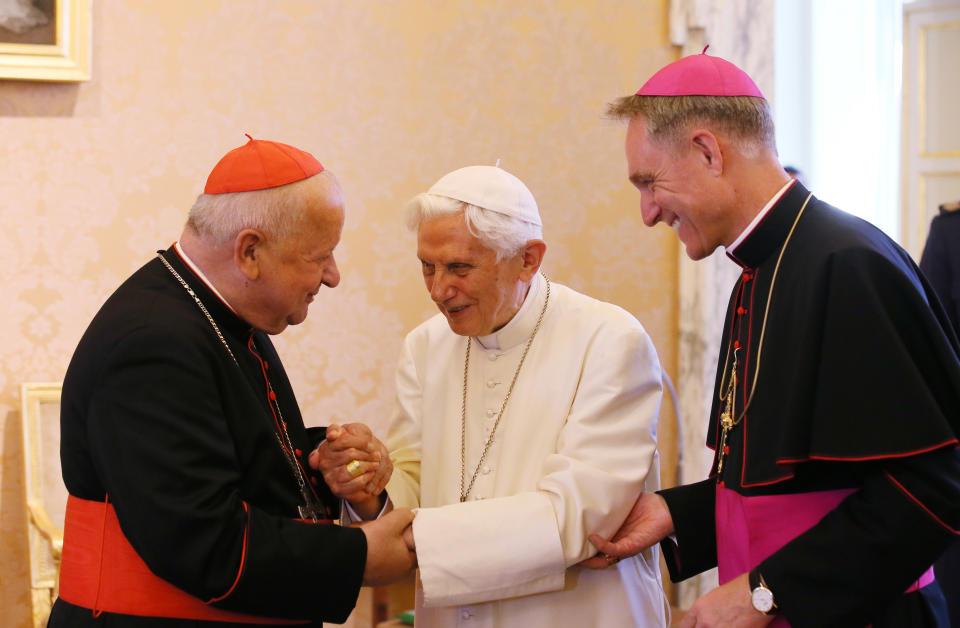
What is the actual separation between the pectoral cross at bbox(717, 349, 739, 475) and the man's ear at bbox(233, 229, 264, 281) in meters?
1.06

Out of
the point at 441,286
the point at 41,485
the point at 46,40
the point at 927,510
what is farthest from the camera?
the point at 46,40

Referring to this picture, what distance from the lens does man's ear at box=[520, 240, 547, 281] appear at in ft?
8.21

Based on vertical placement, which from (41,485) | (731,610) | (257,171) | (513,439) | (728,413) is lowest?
(41,485)

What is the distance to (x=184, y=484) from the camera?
6.12 feet

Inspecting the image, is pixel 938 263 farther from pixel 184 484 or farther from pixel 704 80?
pixel 184 484

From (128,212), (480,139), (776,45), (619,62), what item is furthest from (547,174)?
(128,212)

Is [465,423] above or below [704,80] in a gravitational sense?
below

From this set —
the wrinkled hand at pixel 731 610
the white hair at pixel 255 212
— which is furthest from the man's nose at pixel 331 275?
the wrinkled hand at pixel 731 610

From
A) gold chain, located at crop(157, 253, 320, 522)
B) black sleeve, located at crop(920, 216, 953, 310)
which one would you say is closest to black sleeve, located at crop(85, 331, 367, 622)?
gold chain, located at crop(157, 253, 320, 522)

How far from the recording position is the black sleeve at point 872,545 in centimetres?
166

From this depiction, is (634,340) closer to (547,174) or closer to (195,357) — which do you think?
(195,357)

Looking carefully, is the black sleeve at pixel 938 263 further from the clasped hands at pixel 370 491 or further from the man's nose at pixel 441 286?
the clasped hands at pixel 370 491

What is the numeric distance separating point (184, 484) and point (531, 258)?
107 cm

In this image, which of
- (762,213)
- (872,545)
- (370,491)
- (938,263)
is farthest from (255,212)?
(938,263)
